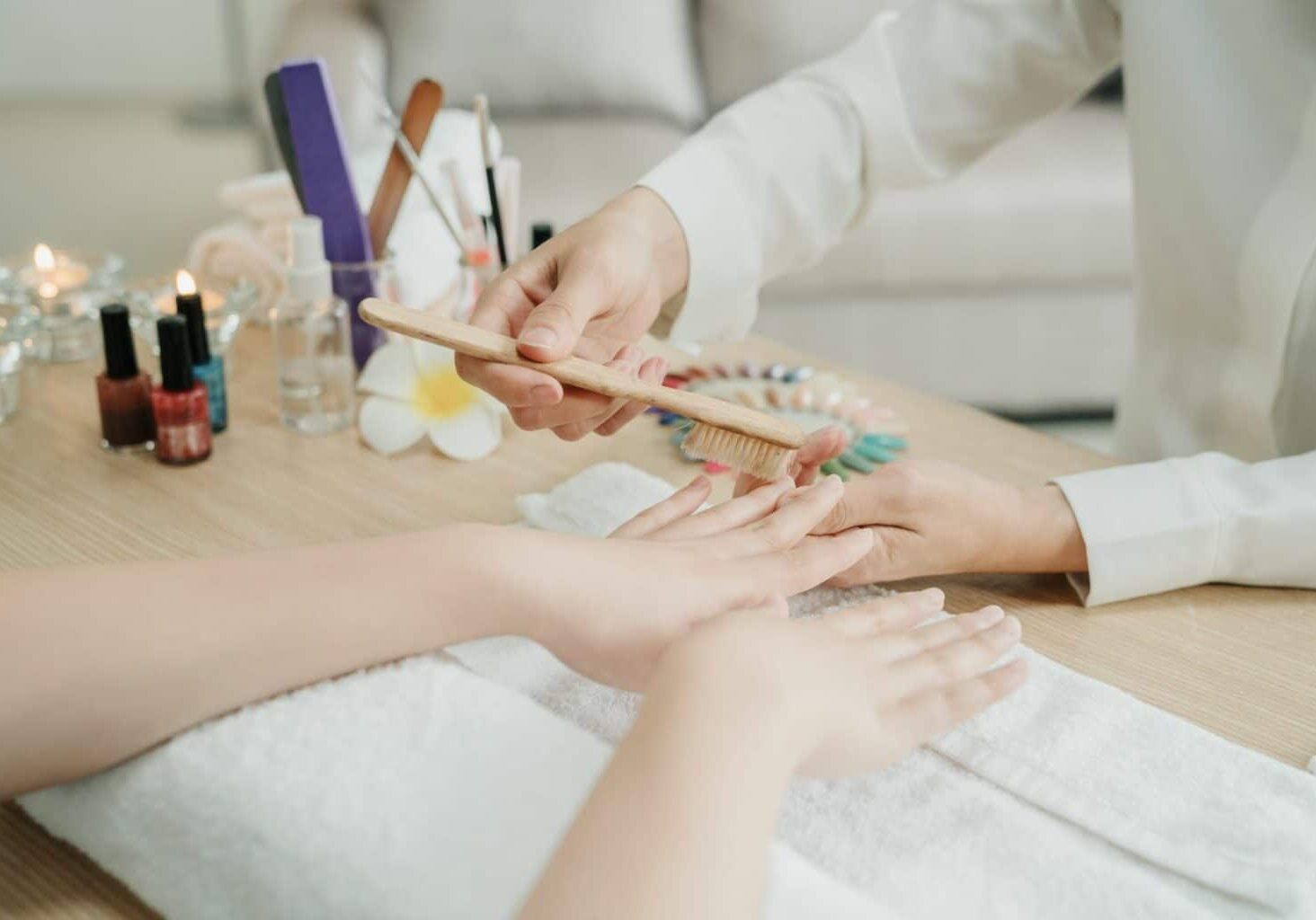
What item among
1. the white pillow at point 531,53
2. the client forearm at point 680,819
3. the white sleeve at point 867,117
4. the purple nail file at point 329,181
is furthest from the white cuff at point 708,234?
the white pillow at point 531,53

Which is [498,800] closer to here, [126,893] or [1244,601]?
[126,893]

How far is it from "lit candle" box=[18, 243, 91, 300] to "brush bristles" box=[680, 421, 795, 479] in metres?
0.65

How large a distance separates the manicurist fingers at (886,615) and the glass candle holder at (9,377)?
2.20ft

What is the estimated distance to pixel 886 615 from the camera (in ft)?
1.91

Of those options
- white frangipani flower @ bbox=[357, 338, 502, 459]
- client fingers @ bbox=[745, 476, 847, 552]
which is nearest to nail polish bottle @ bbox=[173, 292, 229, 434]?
white frangipani flower @ bbox=[357, 338, 502, 459]

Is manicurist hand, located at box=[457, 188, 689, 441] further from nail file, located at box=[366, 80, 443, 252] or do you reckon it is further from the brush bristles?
nail file, located at box=[366, 80, 443, 252]

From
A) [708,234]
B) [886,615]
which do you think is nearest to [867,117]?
[708,234]

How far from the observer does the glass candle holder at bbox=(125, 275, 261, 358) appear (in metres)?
0.99

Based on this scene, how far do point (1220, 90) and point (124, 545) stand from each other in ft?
2.59

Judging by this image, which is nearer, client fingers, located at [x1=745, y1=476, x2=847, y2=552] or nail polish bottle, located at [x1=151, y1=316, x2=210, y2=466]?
client fingers, located at [x1=745, y1=476, x2=847, y2=552]

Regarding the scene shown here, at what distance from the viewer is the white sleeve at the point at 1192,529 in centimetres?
71

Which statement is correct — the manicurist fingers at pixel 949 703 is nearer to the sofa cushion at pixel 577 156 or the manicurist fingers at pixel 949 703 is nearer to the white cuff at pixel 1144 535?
the white cuff at pixel 1144 535

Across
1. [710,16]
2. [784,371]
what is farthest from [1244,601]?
[710,16]

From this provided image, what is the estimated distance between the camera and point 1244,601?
0.73m
